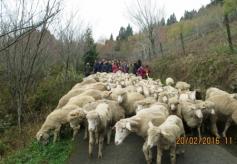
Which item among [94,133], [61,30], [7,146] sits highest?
[61,30]

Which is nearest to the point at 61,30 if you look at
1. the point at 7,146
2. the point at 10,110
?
the point at 10,110

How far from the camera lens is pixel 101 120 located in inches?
419

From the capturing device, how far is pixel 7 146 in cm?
1516

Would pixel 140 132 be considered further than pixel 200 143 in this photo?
No

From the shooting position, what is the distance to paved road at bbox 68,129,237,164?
31.7 feet

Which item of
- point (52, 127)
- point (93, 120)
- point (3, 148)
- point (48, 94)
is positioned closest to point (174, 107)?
point (93, 120)

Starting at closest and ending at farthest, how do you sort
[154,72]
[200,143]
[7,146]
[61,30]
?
[200,143] < [7,146] < [61,30] < [154,72]

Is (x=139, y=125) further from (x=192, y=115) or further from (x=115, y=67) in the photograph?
(x=115, y=67)

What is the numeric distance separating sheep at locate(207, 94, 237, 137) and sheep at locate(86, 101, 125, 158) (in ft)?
9.23

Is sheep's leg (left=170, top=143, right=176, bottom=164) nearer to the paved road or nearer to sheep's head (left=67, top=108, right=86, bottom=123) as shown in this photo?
the paved road

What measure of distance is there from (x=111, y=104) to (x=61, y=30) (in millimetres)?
17024

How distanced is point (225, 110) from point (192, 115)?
1.12 meters

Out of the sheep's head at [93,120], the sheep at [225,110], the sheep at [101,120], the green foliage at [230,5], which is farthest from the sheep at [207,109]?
the green foliage at [230,5]

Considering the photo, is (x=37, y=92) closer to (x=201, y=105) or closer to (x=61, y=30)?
(x=61, y=30)
